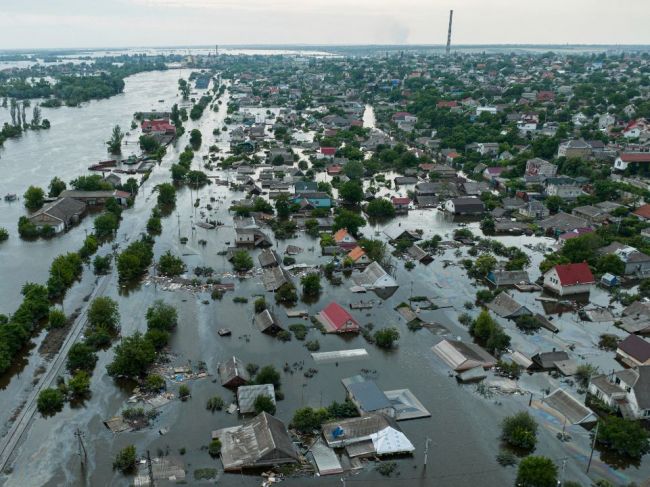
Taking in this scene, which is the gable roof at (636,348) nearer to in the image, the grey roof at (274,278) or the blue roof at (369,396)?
the blue roof at (369,396)

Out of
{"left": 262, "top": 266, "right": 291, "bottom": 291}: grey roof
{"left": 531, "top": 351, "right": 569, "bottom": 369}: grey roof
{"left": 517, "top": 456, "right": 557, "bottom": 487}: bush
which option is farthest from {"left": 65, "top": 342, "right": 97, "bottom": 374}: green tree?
{"left": 531, "top": 351, "right": 569, "bottom": 369}: grey roof

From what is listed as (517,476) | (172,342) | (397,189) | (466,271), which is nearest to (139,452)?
(172,342)

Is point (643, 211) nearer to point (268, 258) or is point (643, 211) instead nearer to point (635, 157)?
point (635, 157)

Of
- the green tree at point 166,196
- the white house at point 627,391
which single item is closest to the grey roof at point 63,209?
the green tree at point 166,196

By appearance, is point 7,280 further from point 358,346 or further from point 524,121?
point 524,121

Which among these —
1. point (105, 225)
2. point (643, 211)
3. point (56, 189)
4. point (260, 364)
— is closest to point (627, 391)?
point (260, 364)
